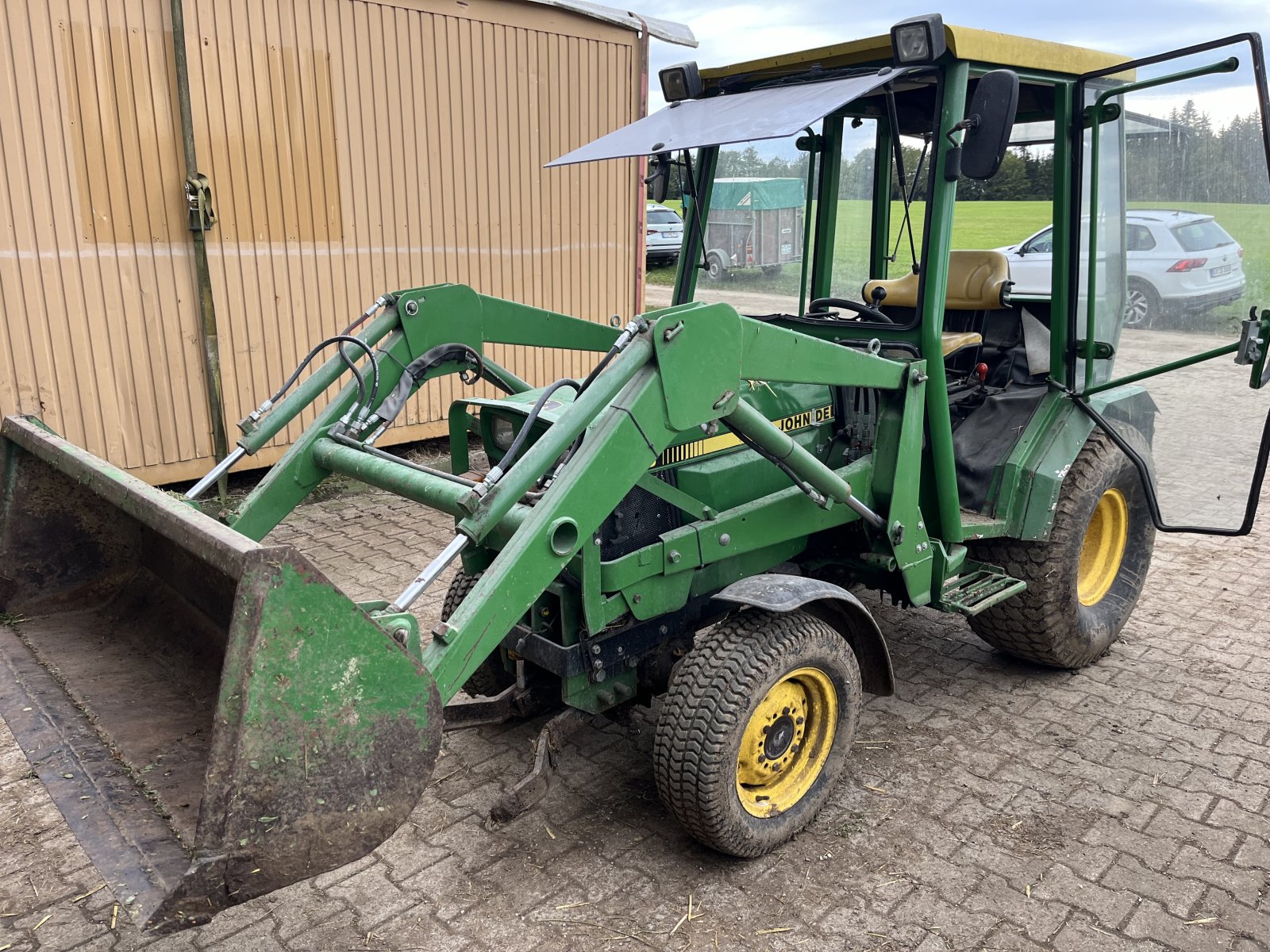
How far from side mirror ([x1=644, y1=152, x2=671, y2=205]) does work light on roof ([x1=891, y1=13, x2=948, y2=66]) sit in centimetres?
108

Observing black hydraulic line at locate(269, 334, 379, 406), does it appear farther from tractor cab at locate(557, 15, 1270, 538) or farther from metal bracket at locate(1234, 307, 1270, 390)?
metal bracket at locate(1234, 307, 1270, 390)

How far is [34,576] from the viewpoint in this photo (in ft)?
10.8

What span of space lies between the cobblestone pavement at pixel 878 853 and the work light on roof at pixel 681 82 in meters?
2.50

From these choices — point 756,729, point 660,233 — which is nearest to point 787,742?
point 756,729

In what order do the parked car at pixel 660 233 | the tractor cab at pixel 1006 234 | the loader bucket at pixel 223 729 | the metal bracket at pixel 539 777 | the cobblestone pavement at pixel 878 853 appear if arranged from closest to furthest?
the loader bucket at pixel 223 729
the cobblestone pavement at pixel 878 853
the metal bracket at pixel 539 777
the tractor cab at pixel 1006 234
the parked car at pixel 660 233

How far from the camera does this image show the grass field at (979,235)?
3.78 metres

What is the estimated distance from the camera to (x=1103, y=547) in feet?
15.5

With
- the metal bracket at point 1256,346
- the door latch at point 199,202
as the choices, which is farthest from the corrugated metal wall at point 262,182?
the metal bracket at point 1256,346

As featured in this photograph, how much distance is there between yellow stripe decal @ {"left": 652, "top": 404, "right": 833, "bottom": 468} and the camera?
3361 mm

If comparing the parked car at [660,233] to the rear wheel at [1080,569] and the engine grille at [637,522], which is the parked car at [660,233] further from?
the engine grille at [637,522]

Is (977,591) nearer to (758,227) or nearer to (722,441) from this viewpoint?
(722,441)

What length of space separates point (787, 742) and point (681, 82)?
2.52m

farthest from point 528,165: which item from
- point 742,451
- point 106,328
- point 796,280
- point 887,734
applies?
point 887,734

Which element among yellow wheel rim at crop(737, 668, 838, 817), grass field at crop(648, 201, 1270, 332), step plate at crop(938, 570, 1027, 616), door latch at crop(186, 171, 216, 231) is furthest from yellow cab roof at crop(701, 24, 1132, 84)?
door latch at crop(186, 171, 216, 231)
